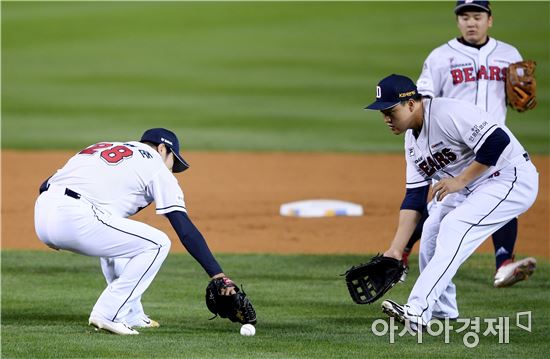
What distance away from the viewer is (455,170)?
22.8 ft

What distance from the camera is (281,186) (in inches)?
561

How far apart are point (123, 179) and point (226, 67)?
19074mm

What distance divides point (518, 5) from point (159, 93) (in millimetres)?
12240

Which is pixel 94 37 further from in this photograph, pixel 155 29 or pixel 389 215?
pixel 389 215

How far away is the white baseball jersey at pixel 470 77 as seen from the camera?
8656 mm

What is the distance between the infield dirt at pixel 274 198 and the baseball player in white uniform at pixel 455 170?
3792 mm

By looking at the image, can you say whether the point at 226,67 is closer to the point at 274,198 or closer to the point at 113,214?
the point at 274,198

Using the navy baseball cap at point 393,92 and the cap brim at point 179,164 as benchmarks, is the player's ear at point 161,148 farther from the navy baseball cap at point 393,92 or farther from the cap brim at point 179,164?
the navy baseball cap at point 393,92

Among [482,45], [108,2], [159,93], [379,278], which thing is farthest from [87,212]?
[108,2]

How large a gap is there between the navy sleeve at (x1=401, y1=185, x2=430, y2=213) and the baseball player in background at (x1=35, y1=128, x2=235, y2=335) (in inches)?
54.9

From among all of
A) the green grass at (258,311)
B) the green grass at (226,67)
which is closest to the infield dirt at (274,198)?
the green grass at (258,311)

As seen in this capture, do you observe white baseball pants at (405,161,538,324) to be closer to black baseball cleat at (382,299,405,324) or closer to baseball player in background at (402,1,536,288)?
black baseball cleat at (382,299,405,324)

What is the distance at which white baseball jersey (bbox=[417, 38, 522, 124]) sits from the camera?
8.66 meters

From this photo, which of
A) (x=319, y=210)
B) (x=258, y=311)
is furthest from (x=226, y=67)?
(x=258, y=311)
